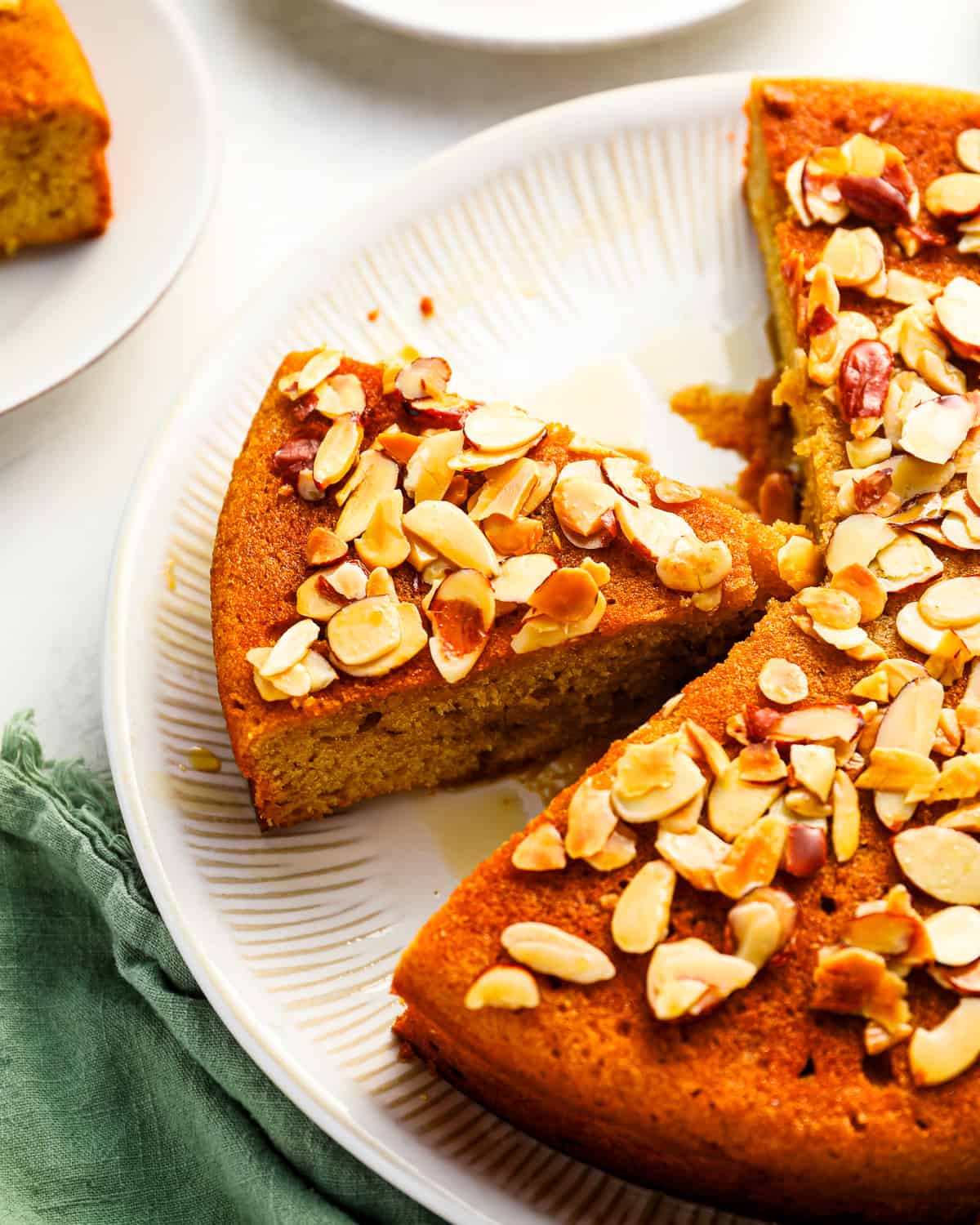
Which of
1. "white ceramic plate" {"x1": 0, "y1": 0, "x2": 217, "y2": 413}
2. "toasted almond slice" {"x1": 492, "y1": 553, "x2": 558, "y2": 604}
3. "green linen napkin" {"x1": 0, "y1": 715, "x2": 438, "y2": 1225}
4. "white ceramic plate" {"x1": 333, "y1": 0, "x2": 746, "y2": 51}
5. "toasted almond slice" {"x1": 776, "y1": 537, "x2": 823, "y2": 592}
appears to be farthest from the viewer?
"white ceramic plate" {"x1": 333, "y1": 0, "x2": 746, "y2": 51}

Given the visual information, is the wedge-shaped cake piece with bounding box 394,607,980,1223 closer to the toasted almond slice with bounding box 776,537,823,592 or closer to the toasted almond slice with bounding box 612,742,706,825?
the toasted almond slice with bounding box 612,742,706,825

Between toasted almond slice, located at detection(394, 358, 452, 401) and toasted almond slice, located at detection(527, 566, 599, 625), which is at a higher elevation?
toasted almond slice, located at detection(394, 358, 452, 401)

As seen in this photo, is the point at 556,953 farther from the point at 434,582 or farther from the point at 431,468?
the point at 431,468

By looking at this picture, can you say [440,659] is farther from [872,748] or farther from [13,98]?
[13,98]

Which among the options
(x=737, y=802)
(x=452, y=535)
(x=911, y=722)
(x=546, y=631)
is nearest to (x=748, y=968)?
(x=737, y=802)

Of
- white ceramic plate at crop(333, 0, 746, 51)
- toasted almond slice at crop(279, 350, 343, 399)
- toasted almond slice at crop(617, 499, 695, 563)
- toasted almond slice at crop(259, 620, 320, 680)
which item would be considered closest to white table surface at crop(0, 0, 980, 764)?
white ceramic plate at crop(333, 0, 746, 51)

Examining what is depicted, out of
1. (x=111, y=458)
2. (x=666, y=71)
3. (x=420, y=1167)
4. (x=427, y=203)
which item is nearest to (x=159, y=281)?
(x=111, y=458)
